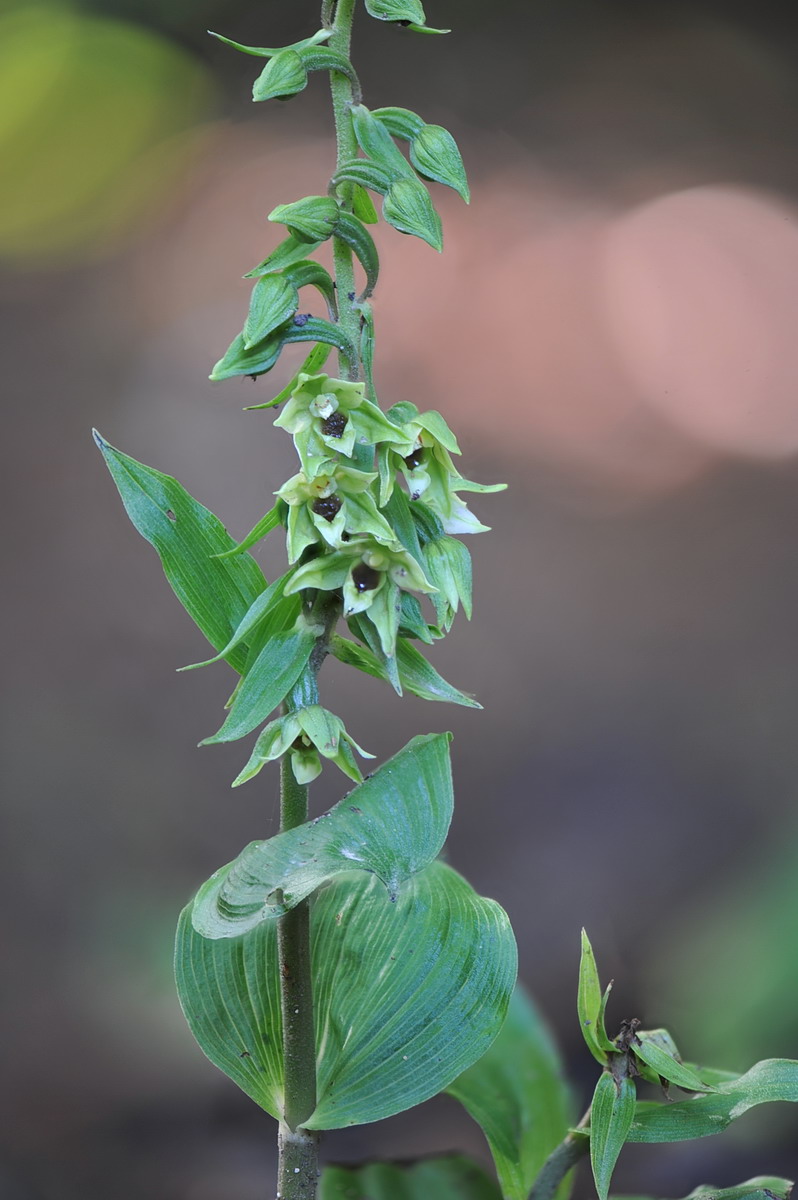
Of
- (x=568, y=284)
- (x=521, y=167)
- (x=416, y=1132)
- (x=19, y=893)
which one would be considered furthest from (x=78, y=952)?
(x=521, y=167)

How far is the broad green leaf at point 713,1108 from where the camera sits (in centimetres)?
77

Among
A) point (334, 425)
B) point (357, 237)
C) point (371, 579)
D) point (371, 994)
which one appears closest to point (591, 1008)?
point (371, 994)

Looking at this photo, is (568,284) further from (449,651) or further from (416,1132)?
(416,1132)

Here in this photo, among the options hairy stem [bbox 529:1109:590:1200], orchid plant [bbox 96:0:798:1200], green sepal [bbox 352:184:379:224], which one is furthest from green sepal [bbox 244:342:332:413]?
hairy stem [bbox 529:1109:590:1200]

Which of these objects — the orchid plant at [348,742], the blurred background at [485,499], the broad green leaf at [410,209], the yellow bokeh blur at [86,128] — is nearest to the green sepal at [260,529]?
the orchid plant at [348,742]

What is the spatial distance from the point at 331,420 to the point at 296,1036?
19.0 inches

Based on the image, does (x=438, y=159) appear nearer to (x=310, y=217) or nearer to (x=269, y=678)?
(x=310, y=217)

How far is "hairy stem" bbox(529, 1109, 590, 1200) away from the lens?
34.7 inches

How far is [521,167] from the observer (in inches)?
75.9

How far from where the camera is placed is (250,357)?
2.25ft

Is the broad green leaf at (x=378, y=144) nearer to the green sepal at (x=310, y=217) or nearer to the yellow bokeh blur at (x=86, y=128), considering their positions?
the green sepal at (x=310, y=217)

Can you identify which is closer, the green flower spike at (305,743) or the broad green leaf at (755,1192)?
the green flower spike at (305,743)

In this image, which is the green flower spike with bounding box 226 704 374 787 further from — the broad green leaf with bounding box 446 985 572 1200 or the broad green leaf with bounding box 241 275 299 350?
the broad green leaf with bounding box 446 985 572 1200

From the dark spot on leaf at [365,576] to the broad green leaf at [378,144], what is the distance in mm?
275
